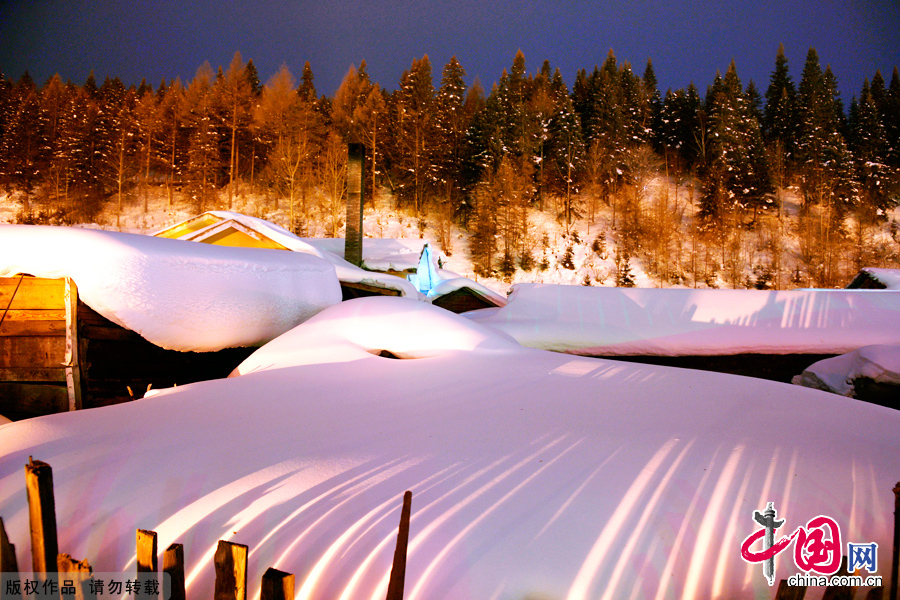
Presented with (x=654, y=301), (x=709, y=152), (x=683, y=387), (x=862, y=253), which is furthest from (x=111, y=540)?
(x=709, y=152)

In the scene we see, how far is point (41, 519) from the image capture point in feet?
5.12

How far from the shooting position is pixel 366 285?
8.70 m

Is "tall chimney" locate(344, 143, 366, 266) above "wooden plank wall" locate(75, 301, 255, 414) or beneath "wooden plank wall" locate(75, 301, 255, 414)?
above

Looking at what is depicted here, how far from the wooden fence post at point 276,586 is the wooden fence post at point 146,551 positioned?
47 centimetres

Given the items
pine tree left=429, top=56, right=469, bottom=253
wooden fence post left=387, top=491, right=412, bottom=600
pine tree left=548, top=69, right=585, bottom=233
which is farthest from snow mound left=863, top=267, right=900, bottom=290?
pine tree left=429, top=56, right=469, bottom=253

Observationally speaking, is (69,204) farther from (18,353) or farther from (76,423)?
(76,423)

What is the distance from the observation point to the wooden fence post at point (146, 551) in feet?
4.99

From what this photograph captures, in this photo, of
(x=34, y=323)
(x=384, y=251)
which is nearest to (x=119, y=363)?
(x=34, y=323)

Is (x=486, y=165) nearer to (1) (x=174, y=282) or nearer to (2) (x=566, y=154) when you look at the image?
(2) (x=566, y=154)

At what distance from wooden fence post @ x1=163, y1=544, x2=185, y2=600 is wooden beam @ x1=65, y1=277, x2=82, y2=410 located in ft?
12.5

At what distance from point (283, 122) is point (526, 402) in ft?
97.0

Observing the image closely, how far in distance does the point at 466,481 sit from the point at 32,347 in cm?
452

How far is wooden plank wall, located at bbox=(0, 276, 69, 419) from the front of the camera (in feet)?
13.9

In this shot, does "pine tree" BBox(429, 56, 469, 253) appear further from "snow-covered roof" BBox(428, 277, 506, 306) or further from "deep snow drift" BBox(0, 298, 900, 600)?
"deep snow drift" BBox(0, 298, 900, 600)
